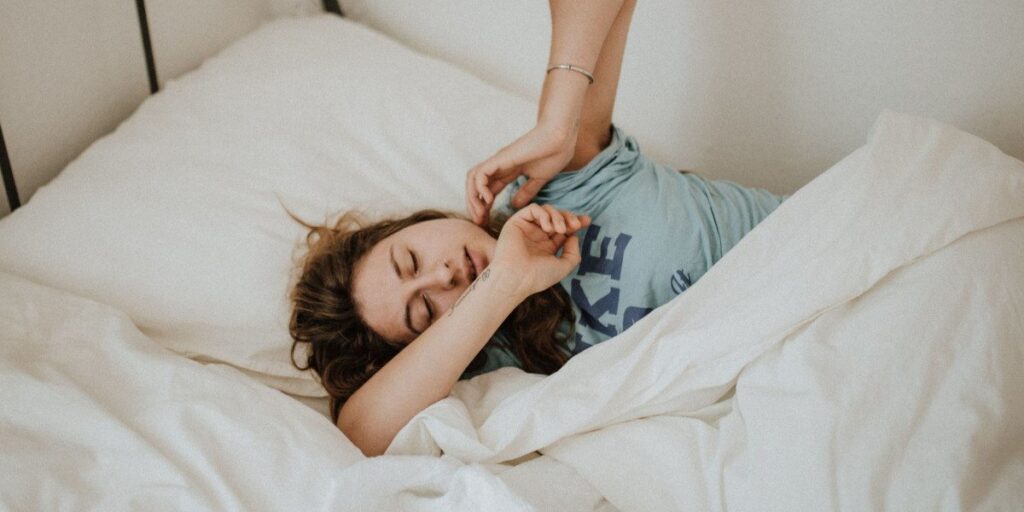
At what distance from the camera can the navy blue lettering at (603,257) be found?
115 cm

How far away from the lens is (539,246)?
1.14 meters

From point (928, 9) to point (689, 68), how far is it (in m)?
0.41

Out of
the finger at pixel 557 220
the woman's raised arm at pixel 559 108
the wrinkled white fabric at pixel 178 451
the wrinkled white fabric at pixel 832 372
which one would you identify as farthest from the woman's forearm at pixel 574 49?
the wrinkled white fabric at pixel 178 451

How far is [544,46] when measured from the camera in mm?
1573

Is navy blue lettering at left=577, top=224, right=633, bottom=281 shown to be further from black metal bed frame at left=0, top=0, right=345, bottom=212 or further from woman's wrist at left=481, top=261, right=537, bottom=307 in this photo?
black metal bed frame at left=0, top=0, right=345, bottom=212

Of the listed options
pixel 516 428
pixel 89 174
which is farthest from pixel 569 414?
pixel 89 174

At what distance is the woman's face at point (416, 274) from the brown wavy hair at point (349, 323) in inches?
1.4

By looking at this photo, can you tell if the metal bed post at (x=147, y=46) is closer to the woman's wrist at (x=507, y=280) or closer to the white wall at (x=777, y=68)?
the white wall at (x=777, y=68)

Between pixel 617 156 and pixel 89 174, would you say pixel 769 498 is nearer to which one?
pixel 617 156

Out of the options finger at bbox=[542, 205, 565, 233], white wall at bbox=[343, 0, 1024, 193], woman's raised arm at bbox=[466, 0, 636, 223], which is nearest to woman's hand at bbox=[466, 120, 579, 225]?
woman's raised arm at bbox=[466, 0, 636, 223]

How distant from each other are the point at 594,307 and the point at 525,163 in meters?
0.25

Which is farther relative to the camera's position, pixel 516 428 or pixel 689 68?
pixel 689 68

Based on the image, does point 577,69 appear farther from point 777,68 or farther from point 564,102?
point 777,68

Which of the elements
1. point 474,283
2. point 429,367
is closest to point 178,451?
point 429,367
